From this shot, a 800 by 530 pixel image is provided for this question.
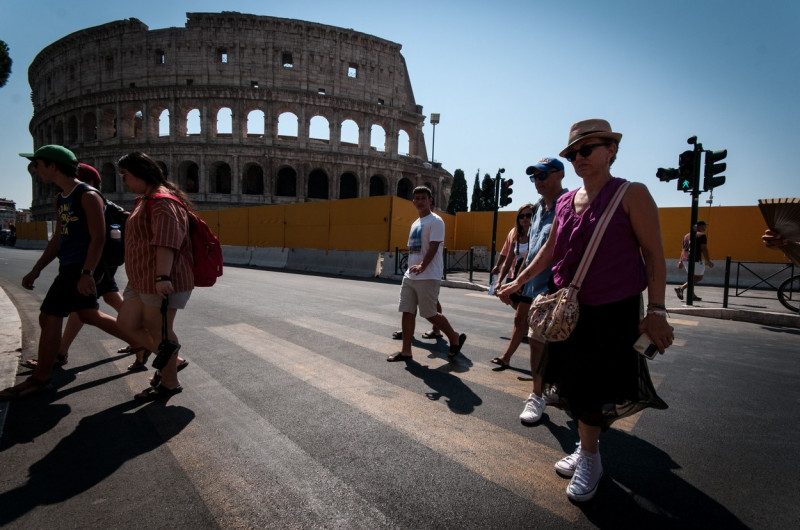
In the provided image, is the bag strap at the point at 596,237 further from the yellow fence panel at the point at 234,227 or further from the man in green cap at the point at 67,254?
the yellow fence panel at the point at 234,227

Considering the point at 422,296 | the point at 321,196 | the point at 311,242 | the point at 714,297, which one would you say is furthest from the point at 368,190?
the point at 422,296

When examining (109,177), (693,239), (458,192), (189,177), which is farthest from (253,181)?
(693,239)

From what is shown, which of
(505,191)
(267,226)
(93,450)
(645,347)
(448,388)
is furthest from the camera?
(267,226)

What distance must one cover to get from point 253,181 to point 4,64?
23523 mm

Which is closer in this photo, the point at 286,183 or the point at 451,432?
the point at 451,432

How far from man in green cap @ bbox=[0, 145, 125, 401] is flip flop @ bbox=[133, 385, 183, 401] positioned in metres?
0.86

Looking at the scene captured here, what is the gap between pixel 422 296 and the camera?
4223 millimetres

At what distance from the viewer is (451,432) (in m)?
2.60

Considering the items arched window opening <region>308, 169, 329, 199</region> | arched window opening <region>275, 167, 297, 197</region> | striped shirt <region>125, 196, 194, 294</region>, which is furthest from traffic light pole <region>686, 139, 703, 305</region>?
arched window opening <region>275, 167, 297, 197</region>

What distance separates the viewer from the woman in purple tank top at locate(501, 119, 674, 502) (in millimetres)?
1913

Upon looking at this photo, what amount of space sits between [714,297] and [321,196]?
40917mm

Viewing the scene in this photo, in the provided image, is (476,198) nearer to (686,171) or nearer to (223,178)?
(223,178)

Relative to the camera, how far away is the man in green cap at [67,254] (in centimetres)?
314

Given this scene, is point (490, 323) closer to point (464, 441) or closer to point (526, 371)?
point (526, 371)
